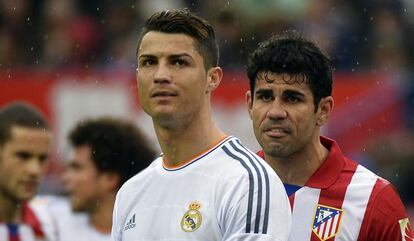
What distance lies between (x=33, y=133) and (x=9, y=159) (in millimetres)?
252

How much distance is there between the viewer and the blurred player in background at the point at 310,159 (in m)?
5.68

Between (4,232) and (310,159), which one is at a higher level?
(4,232)

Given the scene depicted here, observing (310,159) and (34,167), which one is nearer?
(310,159)

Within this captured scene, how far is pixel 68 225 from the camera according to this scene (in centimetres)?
912

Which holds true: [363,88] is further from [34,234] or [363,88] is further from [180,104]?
[180,104]

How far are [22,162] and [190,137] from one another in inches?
133

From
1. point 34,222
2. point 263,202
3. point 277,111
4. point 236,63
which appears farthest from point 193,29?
point 236,63

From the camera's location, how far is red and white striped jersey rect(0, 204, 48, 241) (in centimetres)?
880

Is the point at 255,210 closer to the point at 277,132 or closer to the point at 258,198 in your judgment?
the point at 258,198

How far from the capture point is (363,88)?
1252 centimetres

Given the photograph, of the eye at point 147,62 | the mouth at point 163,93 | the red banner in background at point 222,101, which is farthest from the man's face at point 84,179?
the red banner in background at point 222,101

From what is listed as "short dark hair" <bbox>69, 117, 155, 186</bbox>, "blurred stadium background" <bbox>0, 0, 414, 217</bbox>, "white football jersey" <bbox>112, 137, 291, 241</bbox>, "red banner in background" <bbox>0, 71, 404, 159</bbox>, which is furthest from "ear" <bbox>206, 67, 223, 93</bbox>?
"red banner in background" <bbox>0, 71, 404, 159</bbox>

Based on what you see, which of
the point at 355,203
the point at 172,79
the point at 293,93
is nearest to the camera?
the point at 172,79

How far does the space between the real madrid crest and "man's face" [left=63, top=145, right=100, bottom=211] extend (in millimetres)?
3534
